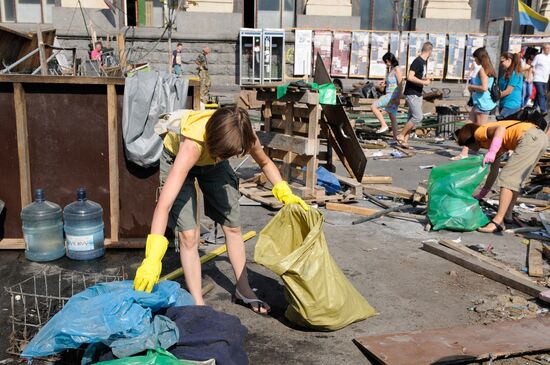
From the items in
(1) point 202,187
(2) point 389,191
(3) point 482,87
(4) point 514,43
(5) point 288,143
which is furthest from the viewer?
(4) point 514,43

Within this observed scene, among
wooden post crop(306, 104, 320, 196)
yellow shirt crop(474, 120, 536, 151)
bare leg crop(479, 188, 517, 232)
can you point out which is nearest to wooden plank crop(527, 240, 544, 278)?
bare leg crop(479, 188, 517, 232)

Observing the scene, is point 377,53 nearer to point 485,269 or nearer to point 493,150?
point 493,150

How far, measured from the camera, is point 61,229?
5273 millimetres

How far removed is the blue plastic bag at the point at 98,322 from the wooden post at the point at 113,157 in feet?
8.04

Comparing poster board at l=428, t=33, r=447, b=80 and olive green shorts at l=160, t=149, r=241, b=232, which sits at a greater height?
poster board at l=428, t=33, r=447, b=80

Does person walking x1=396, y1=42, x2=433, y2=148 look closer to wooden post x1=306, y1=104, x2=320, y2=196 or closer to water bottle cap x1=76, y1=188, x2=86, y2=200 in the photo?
wooden post x1=306, y1=104, x2=320, y2=196

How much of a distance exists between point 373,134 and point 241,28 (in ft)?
28.5

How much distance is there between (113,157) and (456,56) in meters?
17.9

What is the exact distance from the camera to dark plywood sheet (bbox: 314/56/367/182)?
7.66 m

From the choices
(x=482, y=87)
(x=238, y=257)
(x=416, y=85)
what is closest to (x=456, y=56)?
(x=416, y=85)

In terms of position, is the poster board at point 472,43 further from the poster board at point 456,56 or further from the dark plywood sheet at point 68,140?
the dark plywood sheet at point 68,140

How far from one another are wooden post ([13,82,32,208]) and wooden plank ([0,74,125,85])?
63mm

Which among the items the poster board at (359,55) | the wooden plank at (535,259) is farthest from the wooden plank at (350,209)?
the poster board at (359,55)

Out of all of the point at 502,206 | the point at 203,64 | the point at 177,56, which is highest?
the point at 177,56
